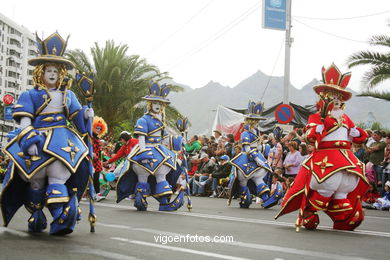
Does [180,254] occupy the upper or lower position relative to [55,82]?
lower

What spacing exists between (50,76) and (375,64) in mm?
13535

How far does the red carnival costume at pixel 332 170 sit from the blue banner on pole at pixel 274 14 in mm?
14246

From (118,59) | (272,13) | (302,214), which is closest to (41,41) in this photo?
(302,214)

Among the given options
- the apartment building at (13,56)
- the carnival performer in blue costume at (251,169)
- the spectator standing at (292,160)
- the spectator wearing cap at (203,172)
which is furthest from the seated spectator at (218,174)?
the apartment building at (13,56)

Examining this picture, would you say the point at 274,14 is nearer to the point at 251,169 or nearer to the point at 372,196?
the point at 372,196

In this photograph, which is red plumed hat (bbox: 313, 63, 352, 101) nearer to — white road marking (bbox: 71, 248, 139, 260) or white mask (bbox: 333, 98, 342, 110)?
white mask (bbox: 333, 98, 342, 110)

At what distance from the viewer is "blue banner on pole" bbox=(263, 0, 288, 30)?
22.6 meters

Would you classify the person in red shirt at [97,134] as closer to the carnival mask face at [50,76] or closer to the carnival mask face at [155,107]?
the carnival mask face at [155,107]

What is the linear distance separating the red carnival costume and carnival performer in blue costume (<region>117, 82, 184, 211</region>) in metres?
3.59

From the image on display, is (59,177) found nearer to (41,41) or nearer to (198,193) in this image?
(41,41)

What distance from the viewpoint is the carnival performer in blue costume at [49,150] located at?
6.80m

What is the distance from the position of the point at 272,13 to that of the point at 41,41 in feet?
53.9

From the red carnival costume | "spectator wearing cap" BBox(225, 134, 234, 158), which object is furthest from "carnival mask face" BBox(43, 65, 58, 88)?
"spectator wearing cap" BBox(225, 134, 234, 158)

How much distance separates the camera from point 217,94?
98938 mm
